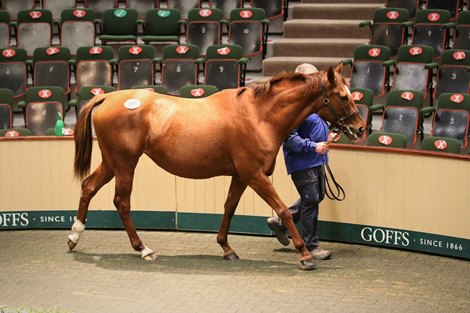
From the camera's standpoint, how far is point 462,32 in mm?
14609

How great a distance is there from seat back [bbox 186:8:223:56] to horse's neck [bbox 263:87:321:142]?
6.49 m

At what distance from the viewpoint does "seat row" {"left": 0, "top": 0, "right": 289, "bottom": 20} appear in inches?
651

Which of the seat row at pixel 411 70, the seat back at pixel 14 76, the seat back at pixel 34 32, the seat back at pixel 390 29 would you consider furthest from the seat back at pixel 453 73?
the seat back at pixel 34 32

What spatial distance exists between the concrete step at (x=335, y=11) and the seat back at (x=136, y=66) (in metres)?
3.30

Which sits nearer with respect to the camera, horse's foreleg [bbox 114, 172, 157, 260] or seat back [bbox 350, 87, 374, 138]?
horse's foreleg [bbox 114, 172, 157, 260]

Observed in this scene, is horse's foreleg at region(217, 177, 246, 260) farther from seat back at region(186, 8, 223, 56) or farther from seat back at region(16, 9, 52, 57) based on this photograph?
seat back at region(16, 9, 52, 57)

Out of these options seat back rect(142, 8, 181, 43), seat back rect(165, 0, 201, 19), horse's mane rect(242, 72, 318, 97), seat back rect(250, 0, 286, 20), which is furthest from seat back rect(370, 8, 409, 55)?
horse's mane rect(242, 72, 318, 97)

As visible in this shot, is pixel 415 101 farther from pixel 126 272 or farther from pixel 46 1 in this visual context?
pixel 46 1

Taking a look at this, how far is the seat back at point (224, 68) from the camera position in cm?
1435

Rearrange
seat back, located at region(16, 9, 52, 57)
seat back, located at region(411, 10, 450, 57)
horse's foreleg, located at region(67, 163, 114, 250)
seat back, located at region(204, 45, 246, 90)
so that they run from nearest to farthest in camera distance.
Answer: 1. horse's foreleg, located at region(67, 163, 114, 250)
2. seat back, located at region(204, 45, 246, 90)
3. seat back, located at region(411, 10, 450, 57)
4. seat back, located at region(16, 9, 52, 57)

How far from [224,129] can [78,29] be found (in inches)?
294

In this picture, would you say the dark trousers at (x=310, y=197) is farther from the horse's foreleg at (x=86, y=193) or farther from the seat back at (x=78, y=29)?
→ the seat back at (x=78, y=29)

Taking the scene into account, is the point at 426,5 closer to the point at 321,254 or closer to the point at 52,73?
the point at 52,73

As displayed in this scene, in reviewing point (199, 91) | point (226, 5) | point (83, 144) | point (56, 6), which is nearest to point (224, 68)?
point (199, 91)
